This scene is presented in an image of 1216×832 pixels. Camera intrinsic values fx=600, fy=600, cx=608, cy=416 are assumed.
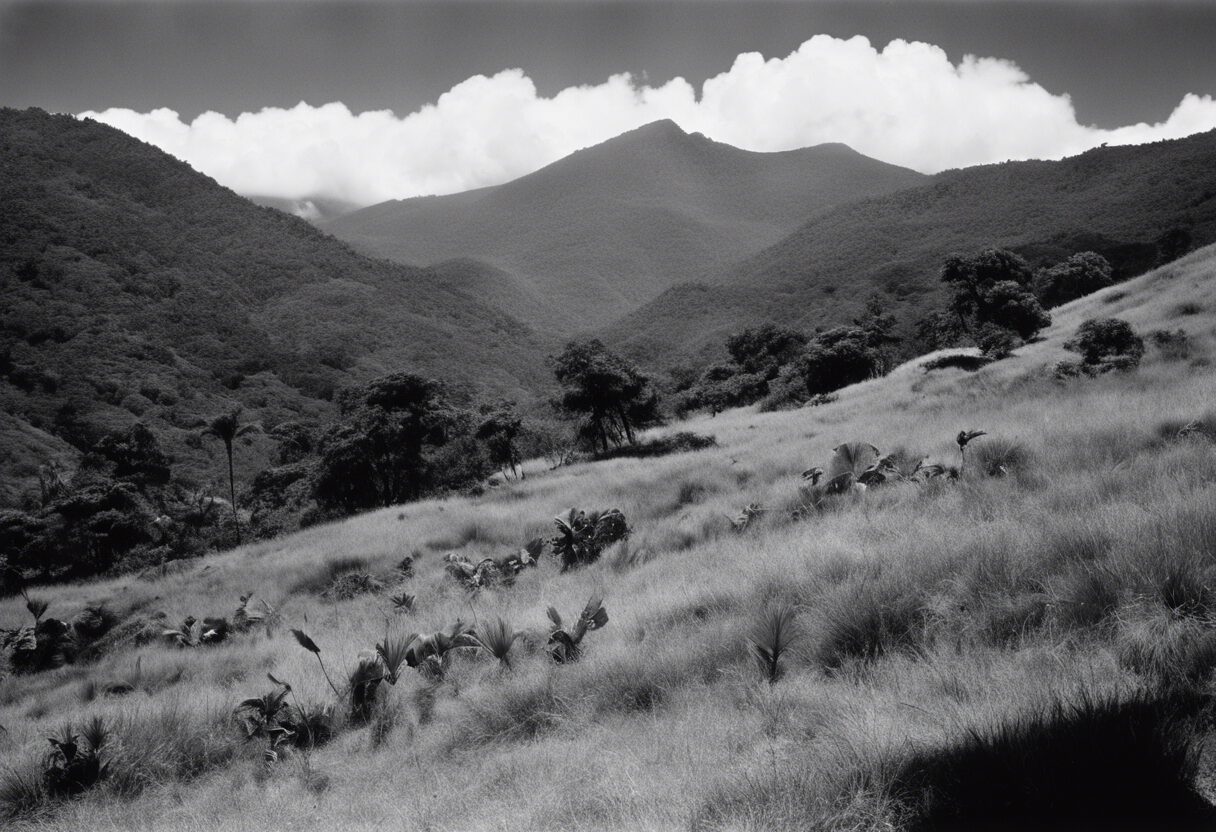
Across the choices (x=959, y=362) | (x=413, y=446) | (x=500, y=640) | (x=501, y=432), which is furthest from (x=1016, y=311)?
(x=413, y=446)

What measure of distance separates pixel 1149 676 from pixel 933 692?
88cm

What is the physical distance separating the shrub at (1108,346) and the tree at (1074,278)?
3976 centimetres

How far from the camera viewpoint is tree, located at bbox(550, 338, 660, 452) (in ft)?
100

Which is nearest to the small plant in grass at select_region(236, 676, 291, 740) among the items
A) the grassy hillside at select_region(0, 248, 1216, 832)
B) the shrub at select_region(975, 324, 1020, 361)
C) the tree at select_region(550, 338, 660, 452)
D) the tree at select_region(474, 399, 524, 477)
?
the grassy hillside at select_region(0, 248, 1216, 832)

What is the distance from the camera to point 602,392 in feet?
101

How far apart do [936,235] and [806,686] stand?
117 meters

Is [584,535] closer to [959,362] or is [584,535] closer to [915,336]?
[959,362]

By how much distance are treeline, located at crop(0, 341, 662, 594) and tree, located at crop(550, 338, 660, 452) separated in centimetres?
7

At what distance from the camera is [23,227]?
101938 mm

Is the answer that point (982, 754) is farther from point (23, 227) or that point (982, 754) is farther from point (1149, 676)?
point (23, 227)

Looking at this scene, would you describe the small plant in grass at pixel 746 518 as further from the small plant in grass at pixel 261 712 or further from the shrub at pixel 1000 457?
the small plant in grass at pixel 261 712

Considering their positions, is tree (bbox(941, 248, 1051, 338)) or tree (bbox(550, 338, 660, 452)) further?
tree (bbox(941, 248, 1051, 338))

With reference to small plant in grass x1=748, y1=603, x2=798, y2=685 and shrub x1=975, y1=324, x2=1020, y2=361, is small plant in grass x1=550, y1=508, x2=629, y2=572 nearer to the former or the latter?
small plant in grass x1=748, y1=603, x2=798, y2=685

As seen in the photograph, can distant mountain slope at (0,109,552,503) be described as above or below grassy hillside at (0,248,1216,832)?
above
